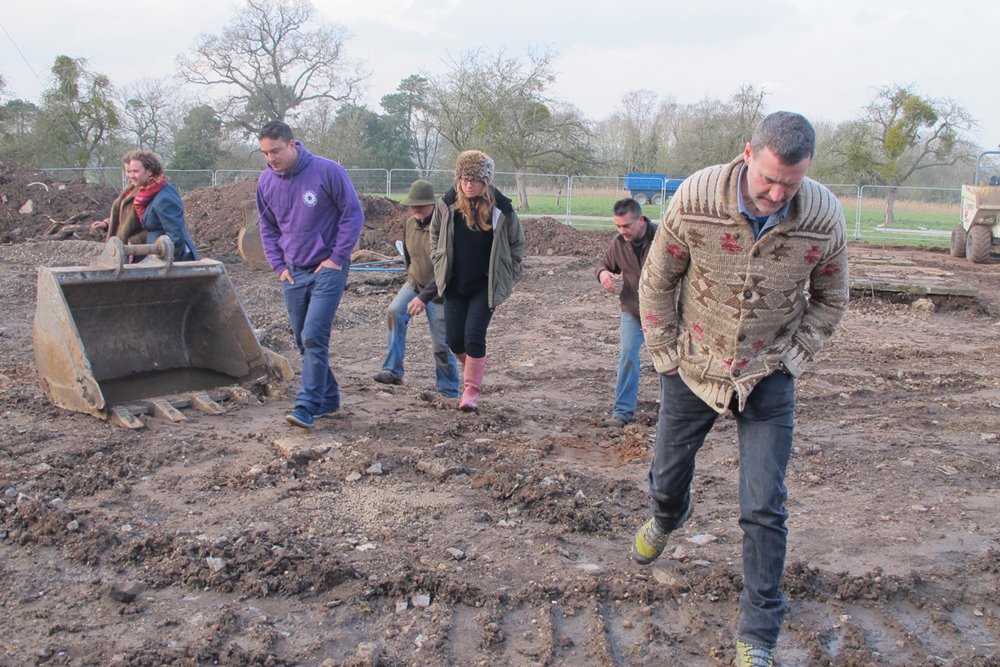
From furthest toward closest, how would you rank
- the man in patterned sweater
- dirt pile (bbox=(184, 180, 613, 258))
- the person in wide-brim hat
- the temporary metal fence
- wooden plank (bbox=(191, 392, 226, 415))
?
the temporary metal fence < dirt pile (bbox=(184, 180, 613, 258)) < the person in wide-brim hat < wooden plank (bbox=(191, 392, 226, 415)) < the man in patterned sweater

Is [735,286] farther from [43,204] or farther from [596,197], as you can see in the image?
[596,197]

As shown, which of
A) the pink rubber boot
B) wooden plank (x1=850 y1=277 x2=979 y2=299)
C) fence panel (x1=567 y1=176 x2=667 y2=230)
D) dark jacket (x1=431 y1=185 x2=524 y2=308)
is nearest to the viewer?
dark jacket (x1=431 y1=185 x2=524 y2=308)

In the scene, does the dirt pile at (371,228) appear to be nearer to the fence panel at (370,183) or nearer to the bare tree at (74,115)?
the fence panel at (370,183)

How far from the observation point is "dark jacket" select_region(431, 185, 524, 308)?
20.5ft

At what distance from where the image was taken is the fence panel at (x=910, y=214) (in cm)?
2689

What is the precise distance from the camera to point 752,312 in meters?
3.27

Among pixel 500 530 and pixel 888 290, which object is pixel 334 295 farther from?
pixel 888 290

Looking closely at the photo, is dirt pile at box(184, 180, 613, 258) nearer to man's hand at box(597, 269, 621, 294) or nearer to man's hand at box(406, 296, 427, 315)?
man's hand at box(406, 296, 427, 315)

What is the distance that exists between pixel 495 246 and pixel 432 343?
1273mm

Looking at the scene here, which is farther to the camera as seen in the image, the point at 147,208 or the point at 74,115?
the point at 74,115

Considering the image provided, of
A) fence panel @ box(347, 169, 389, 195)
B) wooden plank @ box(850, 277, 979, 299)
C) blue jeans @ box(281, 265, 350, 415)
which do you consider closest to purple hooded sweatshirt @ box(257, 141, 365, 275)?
blue jeans @ box(281, 265, 350, 415)

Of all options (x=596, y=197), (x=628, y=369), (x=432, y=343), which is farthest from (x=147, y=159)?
(x=596, y=197)

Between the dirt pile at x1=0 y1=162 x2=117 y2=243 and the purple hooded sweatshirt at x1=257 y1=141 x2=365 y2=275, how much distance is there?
12834mm

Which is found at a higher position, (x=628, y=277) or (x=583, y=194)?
(x=583, y=194)
